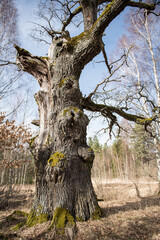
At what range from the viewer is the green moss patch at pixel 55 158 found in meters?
2.89

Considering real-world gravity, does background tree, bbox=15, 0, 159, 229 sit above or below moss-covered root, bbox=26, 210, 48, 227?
above

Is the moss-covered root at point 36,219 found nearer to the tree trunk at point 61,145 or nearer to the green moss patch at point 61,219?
the tree trunk at point 61,145

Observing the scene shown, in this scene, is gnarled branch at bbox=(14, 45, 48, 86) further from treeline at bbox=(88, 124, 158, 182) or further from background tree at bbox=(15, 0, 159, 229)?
treeline at bbox=(88, 124, 158, 182)

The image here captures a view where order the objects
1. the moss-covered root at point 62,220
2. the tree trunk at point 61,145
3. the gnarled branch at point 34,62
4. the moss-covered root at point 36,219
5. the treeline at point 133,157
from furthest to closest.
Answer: the treeline at point 133,157
the gnarled branch at point 34,62
the tree trunk at point 61,145
the moss-covered root at point 36,219
the moss-covered root at point 62,220

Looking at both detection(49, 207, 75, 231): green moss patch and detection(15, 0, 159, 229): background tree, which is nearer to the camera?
detection(49, 207, 75, 231): green moss patch

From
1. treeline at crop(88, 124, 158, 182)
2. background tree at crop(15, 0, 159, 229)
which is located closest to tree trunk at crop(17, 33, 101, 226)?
background tree at crop(15, 0, 159, 229)

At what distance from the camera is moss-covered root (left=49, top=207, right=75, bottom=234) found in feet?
8.14

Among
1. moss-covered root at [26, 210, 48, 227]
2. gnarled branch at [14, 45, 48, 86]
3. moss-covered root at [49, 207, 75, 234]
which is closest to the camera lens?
moss-covered root at [49, 207, 75, 234]

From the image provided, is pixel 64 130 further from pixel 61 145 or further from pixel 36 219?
pixel 36 219

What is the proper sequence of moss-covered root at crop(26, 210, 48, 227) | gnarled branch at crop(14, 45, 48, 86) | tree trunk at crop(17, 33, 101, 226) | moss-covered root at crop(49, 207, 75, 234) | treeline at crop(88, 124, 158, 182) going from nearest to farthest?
moss-covered root at crop(49, 207, 75, 234) → moss-covered root at crop(26, 210, 48, 227) → tree trunk at crop(17, 33, 101, 226) → gnarled branch at crop(14, 45, 48, 86) → treeline at crop(88, 124, 158, 182)

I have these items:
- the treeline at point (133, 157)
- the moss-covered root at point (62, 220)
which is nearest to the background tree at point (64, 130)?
the moss-covered root at point (62, 220)

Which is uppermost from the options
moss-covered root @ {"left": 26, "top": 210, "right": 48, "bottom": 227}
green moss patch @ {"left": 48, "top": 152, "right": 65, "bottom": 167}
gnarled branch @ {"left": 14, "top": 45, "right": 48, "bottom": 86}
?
gnarled branch @ {"left": 14, "top": 45, "right": 48, "bottom": 86}

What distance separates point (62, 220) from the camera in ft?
8.52

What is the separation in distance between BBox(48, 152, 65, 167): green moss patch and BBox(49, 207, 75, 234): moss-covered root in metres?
0.83
